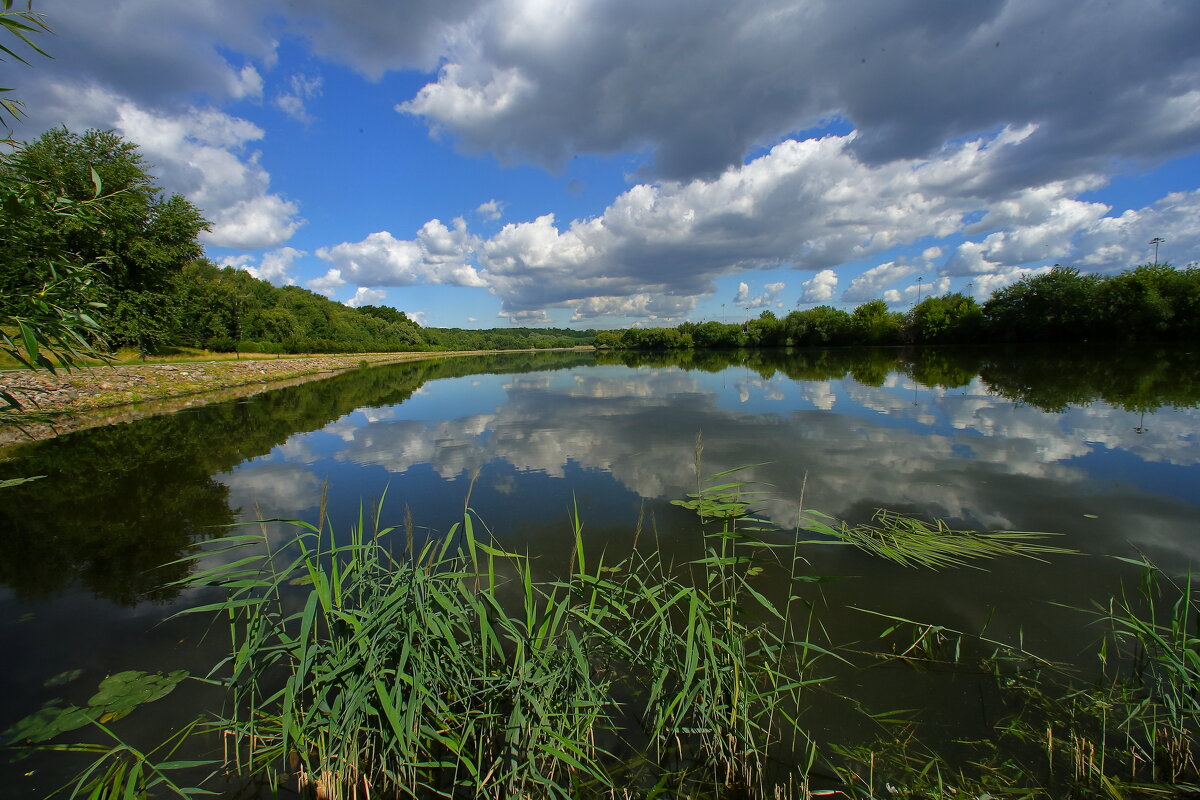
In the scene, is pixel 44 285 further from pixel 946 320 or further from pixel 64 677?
pixel 946 320

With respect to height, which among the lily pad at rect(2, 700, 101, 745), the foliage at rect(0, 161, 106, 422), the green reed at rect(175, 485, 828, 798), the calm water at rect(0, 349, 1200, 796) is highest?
the foliage at rect(0, 161, 106, 422)

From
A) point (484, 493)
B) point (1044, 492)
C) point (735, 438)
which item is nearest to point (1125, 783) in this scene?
point (1044, 492)

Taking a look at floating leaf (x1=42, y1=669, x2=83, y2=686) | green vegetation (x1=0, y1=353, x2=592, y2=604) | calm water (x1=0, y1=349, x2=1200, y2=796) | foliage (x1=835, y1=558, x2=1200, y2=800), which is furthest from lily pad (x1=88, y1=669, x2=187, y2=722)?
foliage (x1=835, y1=558, x2=1200, y2=800)

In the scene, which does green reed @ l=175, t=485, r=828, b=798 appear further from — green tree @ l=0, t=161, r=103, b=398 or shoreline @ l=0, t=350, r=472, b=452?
shoreline @ l=0, t=350, r=472, b=452

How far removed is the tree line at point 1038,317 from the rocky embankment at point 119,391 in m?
66.2

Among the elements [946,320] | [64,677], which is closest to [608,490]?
[64,677]

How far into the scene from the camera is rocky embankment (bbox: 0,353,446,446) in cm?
1457

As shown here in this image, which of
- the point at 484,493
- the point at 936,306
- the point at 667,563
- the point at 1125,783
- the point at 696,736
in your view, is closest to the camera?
the point at 1125,783

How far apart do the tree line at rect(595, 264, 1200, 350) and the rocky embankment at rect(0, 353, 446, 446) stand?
217 ft

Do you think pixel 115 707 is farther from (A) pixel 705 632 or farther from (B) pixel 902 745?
(B) pixel 902 745

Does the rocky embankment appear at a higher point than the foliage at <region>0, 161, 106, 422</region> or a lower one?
lower

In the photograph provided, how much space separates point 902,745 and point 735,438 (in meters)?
9.16

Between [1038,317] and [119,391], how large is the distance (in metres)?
73.2

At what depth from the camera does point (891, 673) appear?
3.64 m
